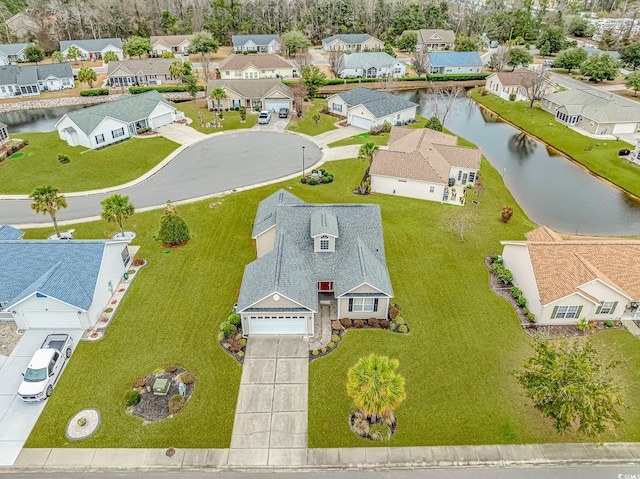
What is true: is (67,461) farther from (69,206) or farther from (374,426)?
(69,206)

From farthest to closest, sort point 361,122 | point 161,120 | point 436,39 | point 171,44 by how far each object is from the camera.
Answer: point 436,39 < point 171,44 < point 361,122 < point 161,120

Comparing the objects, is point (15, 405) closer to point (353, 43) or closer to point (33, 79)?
point (33, 79)

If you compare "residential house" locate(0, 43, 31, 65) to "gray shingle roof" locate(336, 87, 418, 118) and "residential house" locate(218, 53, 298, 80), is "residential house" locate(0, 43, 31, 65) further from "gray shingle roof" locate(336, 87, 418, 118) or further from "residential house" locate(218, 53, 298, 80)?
"gray shingle roof" locate(336, 87, 418, 118)

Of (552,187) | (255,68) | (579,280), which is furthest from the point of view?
(255,68)

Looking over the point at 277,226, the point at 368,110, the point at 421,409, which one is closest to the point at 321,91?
the point at 368,110

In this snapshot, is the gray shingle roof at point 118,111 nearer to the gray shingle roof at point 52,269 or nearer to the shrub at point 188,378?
the gray shingle roof at point 52,269

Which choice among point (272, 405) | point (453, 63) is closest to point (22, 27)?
point (453, 63)

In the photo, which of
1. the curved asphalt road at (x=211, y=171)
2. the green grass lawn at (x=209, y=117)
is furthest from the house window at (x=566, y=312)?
the green grass lawn at (x=209, y=117)
